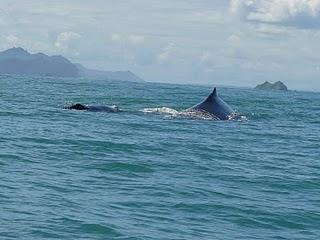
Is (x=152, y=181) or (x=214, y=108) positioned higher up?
(x=214, y=108)

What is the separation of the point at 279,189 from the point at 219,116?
20.7 meters

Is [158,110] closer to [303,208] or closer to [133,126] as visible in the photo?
[133,126]

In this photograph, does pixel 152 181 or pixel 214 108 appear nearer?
pixel 152 181

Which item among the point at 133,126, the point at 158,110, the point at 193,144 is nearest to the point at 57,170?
the point at 193,144

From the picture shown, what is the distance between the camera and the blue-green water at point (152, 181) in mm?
14320

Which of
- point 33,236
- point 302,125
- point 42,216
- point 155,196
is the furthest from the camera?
point 302,125

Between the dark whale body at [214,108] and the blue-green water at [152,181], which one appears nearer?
the blue-green water at [152,181]

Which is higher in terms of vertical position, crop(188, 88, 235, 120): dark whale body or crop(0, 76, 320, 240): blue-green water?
crop(188, 88, 235, 120): dark whale body

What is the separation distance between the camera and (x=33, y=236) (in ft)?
42.3

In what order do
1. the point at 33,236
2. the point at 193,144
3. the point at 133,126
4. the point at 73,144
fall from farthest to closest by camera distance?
the point at 133,126
the point at 193,144
the point at 73,144
the point at 33,236

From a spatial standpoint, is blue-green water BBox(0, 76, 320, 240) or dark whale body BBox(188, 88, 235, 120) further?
dark whale body BBox(188, 88, 235, 120)

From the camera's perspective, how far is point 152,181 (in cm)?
1931

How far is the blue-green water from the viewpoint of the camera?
47.0 feet

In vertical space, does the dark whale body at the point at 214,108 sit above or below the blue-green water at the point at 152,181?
above
